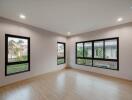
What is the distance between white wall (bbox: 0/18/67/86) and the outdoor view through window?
0.23m

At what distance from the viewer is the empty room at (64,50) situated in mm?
2523

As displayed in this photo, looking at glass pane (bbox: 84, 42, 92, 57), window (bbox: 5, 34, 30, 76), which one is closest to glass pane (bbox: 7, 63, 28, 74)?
window (bbox: 5, 34, 30, 76)

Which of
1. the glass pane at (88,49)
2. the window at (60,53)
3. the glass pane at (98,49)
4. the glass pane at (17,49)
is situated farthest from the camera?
the window at (60,53)

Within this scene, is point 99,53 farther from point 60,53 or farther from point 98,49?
point 60,53

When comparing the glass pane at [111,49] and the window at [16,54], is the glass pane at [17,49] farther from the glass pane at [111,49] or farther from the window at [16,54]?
the glass pane at [111,49]

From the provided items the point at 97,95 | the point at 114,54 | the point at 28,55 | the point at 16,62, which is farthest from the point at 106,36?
the point at 16,62

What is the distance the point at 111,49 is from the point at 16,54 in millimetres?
5161

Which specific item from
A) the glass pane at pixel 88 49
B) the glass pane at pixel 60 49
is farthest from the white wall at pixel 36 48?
the glass pane at pixel 88 49

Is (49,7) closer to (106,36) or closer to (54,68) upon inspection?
(106,36)

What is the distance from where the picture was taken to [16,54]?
150 inches

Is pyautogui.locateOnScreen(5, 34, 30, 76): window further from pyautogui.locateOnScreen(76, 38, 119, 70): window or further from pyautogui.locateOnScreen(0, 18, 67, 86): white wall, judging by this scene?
pyautogui.locateOnScreen(76, 38, 119, 70): window

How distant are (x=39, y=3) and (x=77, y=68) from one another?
5.12m

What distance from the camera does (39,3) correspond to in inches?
92.0

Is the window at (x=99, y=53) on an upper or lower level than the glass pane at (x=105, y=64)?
upper
